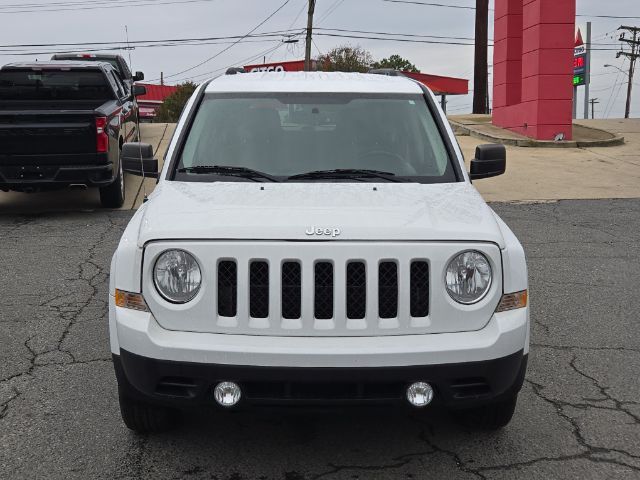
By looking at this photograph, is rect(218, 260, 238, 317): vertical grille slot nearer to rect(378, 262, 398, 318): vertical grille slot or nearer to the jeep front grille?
the jeep front grille

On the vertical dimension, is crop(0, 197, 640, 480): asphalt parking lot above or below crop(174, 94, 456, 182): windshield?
below

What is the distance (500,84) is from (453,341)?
20529 mm

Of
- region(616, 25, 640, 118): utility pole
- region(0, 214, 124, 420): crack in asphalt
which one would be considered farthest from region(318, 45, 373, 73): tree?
region(0, 214, 124, 420): crack in asphalt

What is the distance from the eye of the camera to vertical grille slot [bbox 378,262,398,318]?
3359 millimetres

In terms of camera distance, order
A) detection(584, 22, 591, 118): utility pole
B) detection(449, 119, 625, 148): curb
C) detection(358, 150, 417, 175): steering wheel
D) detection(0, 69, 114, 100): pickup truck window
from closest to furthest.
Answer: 1. detection(358, 150, 417, 175): steering wheel
2. detection(0, 69, 114, 100): pickup truck window
3. detection(449, 119, 625, 148): curb
4. detection(584, 22, 591, 118): utility pole

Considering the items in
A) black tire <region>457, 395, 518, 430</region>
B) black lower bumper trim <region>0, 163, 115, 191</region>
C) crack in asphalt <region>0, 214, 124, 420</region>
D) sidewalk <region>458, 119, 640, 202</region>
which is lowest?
sidewalk <region>458, 119, 640, 202</region>

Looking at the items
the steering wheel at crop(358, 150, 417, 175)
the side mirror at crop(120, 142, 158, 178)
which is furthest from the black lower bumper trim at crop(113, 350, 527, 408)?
the side mirror at crop(120, 142, 158, 178)

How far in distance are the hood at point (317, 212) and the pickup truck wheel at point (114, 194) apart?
7.13 metres

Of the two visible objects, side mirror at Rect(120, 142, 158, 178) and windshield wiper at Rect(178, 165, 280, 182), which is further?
side mirror at Rect(120, 142, 158, 178)

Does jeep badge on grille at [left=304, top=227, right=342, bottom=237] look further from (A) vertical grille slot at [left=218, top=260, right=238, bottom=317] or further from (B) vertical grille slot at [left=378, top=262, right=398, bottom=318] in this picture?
(A) vertical grille slot at [left=218, top=260, right=238, bottom=317]

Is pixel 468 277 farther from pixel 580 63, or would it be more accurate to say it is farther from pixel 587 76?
pixel 580 63

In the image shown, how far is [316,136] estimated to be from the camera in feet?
15.3

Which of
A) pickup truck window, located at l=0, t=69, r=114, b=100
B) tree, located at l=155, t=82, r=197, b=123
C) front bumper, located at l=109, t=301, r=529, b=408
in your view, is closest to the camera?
front bumper, located at l=109, t=301, r=529, b=408

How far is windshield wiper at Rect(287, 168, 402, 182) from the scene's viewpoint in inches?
170
